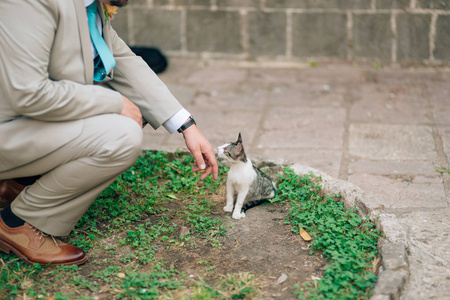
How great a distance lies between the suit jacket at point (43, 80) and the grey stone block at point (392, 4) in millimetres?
4097

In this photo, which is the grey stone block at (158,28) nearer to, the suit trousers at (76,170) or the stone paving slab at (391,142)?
the stone paving slab at (391,142)

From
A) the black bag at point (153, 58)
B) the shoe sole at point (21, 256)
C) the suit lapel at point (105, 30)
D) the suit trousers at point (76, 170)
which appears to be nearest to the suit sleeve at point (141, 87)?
the suit lapel at point (105, 30)

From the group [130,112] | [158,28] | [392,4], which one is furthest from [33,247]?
[392,4]

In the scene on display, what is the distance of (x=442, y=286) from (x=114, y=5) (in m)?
2.13

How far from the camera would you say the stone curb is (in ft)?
8.10

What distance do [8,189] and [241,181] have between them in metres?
1.35

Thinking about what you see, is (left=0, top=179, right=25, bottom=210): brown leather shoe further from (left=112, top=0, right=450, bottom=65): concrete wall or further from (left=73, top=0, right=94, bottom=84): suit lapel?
(left=112, top=0, right=450, bottom=65): concrete wall

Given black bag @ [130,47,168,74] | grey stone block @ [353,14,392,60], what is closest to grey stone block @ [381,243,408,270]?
grey stone block @ [353,14,392,60]

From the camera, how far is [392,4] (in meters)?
6.05

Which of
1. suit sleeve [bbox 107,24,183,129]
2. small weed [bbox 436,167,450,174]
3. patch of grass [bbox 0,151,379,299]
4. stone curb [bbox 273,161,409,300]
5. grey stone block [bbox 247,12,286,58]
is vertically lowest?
small weed [bbox 436,167,450,174]

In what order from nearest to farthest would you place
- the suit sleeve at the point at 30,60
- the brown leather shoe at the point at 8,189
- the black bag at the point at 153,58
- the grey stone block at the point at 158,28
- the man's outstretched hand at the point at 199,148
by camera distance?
the suit sleeve at the point at 30,60 → the man's outstretched hand at the point at 199,148 → the brown leather shoe at the point at 8,189 → the black bag at the point at 153,58 → the grey stone block at the point at 158,28

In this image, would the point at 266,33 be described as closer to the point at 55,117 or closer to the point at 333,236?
the point at 333,236

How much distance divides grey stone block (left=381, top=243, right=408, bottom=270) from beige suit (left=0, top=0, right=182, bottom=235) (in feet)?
4.43

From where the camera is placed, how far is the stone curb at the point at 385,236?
247 centimetres
